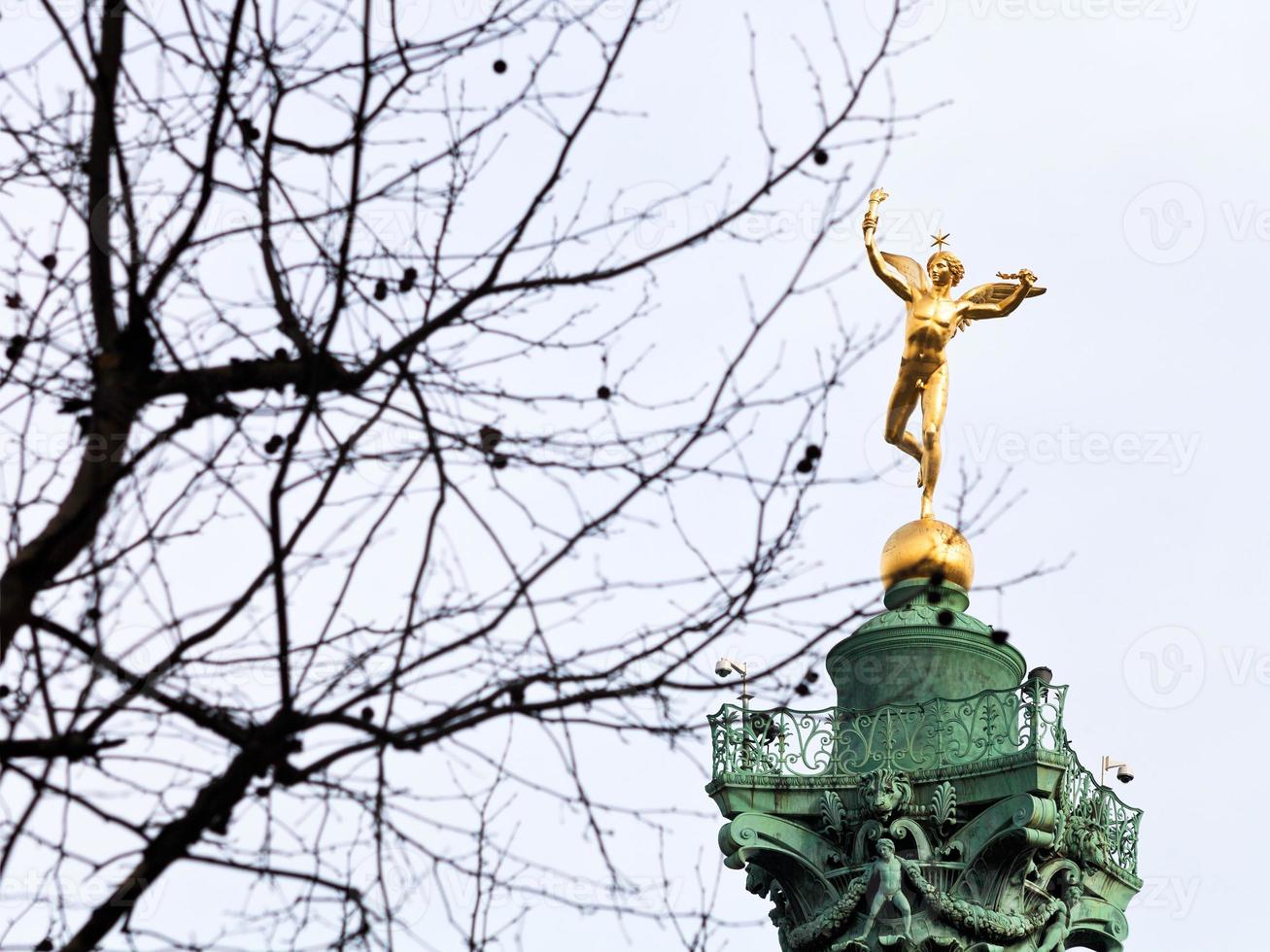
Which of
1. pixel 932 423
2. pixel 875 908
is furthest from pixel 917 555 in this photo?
pixel 875 908

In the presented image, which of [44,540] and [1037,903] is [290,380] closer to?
[44,540]

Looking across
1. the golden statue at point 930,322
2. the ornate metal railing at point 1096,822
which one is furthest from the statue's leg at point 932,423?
the ornate metal railing at point 1096,822

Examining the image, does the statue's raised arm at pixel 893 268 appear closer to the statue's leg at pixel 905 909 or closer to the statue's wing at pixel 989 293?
the statue's wing at pixel 989 293

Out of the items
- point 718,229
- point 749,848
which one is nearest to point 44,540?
point 718,229

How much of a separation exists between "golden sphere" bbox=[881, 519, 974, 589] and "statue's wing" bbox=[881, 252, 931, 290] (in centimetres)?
278

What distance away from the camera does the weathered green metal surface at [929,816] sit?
84.1 feet

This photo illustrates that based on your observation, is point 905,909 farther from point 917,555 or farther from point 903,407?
point 903,407

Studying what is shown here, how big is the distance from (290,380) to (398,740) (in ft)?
5.67

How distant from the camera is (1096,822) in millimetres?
26828

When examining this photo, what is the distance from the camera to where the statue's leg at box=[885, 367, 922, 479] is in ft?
96.6

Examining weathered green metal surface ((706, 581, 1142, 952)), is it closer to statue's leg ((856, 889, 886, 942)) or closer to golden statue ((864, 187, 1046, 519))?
statue's leg ((856, 889, 886, 942))

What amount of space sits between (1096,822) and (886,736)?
2489mm

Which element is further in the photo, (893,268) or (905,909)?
(893,268)

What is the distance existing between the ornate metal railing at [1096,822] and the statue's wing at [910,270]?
5999 mm
